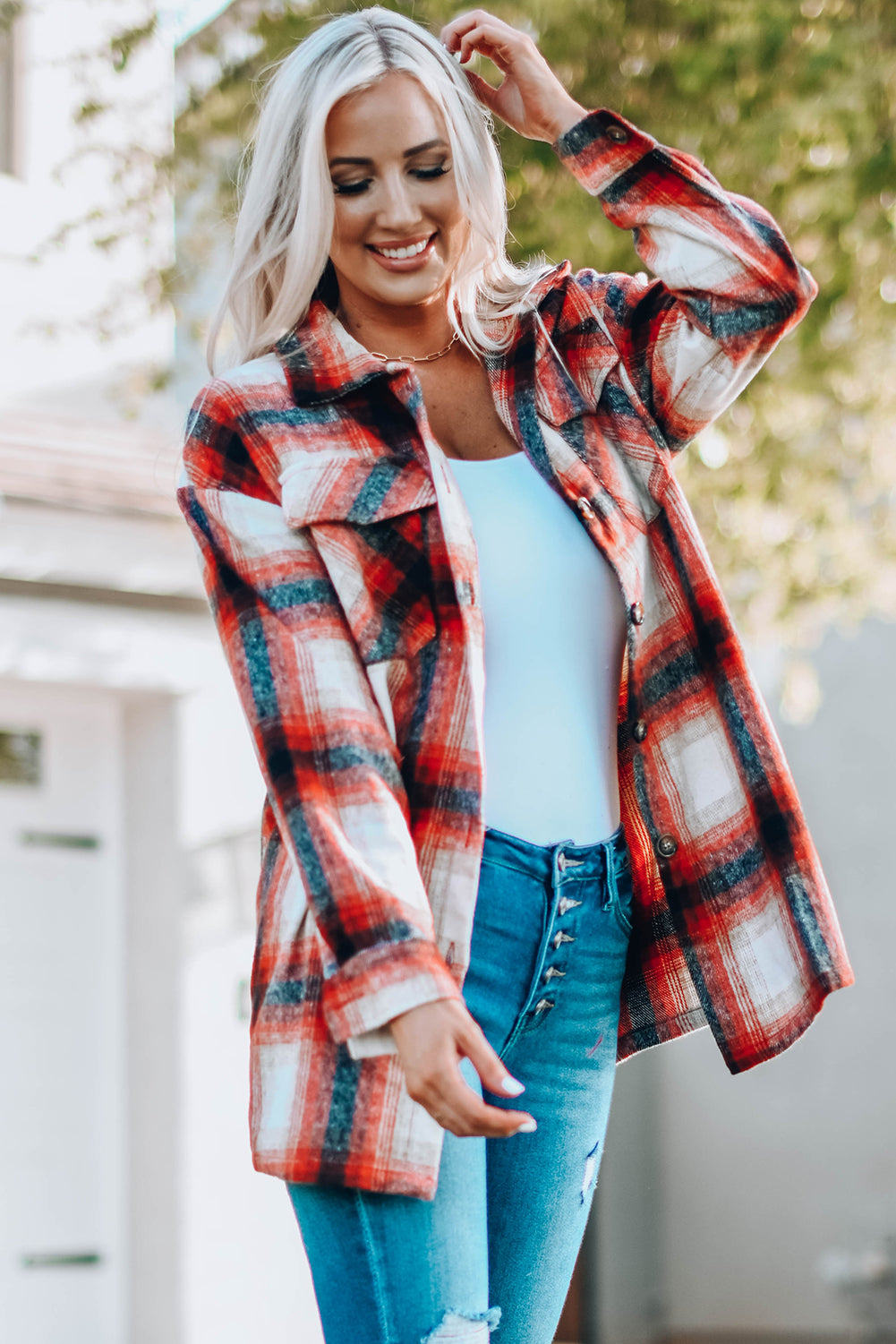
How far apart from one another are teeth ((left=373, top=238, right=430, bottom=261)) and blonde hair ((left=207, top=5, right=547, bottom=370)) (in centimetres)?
6

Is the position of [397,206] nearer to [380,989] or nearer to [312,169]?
[312,169]

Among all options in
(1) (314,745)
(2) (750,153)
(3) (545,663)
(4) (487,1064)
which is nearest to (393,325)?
(3) (545,663)

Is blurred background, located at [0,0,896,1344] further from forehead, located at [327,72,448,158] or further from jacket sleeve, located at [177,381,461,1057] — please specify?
jacket sleeve, located at [177,381,461,1057]

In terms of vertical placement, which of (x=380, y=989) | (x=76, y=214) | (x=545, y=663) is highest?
(x=76, y=214)

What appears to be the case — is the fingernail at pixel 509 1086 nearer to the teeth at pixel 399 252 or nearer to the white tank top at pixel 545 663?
the white tank top at pixel 545 663

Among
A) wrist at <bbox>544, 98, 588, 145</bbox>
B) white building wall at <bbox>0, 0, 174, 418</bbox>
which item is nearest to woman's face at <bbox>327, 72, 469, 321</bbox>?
wrist at <bbox>544, 98, 588, 145</bbox>

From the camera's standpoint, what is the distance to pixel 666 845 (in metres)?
1.87

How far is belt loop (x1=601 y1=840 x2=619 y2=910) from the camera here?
1.79 metres

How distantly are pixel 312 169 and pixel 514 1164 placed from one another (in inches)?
42.0

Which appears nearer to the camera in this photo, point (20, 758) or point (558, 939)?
point (558, 939)

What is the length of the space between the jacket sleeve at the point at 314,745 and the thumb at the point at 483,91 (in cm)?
48

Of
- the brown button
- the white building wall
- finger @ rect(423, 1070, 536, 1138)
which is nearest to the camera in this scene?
finger @ rect(423, 1070, 536, 1138)

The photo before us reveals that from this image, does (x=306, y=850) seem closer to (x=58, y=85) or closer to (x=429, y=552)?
(x=429, y=552)

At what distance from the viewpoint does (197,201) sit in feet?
21.9
